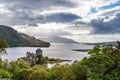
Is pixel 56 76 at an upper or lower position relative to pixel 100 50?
Result: lower

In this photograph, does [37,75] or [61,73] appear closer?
[61,73]

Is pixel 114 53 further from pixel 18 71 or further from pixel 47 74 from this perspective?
pixel 18 71

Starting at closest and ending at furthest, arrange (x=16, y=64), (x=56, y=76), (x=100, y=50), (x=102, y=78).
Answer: (x=102, y=78)
(x=100, y=50)
(x=56, y=76)
(x=16, y=64)

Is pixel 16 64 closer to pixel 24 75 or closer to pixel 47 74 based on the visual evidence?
pixel 24 75

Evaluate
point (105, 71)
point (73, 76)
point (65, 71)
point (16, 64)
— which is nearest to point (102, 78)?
point (105, 71)

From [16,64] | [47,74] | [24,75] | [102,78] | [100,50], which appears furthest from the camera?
[16,64]

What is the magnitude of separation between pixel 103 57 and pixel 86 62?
3843 mm

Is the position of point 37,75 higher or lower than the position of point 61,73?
lower

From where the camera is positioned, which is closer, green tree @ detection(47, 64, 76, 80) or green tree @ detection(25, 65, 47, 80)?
green tree @ detection(47, 64, 76, 80)

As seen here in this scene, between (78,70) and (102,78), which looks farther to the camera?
(78,70)

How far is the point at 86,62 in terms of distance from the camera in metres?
50.7

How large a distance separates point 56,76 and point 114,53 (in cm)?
2069

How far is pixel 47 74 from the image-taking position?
242 feet

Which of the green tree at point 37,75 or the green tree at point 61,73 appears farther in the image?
the green tree at point 37,75
